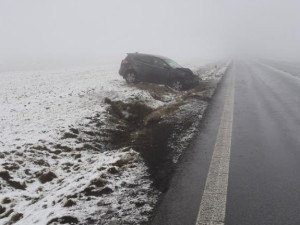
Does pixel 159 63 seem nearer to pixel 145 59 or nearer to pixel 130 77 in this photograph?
pixel 145 59

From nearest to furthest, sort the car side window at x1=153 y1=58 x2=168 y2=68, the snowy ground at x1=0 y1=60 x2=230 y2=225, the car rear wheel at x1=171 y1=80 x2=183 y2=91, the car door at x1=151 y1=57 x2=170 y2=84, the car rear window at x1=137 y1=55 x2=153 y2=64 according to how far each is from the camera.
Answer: the snowy ground at x1=0 y1=60 x2=230 y2=225
the car rear wheel at x1=171 y1=80 x2=183 y2=91
the car door at x1=151 y1=57 x2=170 y2=84
the car side window at x1=153 y1=58 x2=168 y2=68
the car rear window at x1=137 y1=55 x2=153 y2=64

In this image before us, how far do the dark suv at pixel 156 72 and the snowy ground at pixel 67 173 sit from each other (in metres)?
6.59

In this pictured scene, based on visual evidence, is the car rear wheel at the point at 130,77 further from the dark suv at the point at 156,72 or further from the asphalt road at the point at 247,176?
the asphalt road at the point at 247,176

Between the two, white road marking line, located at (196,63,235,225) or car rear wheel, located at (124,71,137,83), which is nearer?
white road marking line, located at (196,63,235,225)

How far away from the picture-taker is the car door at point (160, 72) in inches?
627

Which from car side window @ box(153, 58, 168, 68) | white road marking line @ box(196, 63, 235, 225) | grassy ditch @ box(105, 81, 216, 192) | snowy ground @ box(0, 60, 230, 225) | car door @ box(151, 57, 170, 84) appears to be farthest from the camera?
car side window @ box(153, 58, 168, 68)

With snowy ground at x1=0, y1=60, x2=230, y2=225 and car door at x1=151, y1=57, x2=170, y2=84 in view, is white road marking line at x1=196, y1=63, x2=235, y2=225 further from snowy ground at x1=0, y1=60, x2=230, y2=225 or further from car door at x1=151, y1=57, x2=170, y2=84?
car door at x1=151, y1=57, x2=170, y2=84

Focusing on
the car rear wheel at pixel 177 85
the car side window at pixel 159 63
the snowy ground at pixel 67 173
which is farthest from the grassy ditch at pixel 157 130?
the car side window at pixel 159 63

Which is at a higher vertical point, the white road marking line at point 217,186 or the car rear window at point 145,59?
the car rear window at point 145,59

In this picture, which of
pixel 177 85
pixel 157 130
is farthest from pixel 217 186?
pixel 177 85

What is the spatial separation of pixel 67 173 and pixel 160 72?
1095 centimetres

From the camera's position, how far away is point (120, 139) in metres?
7.69

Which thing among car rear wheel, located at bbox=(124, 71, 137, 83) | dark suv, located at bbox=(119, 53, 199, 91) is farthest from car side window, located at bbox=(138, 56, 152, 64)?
car rear wheel, located at bbox=(124, 71, 137, 83)

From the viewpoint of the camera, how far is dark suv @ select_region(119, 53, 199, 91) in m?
15.8
